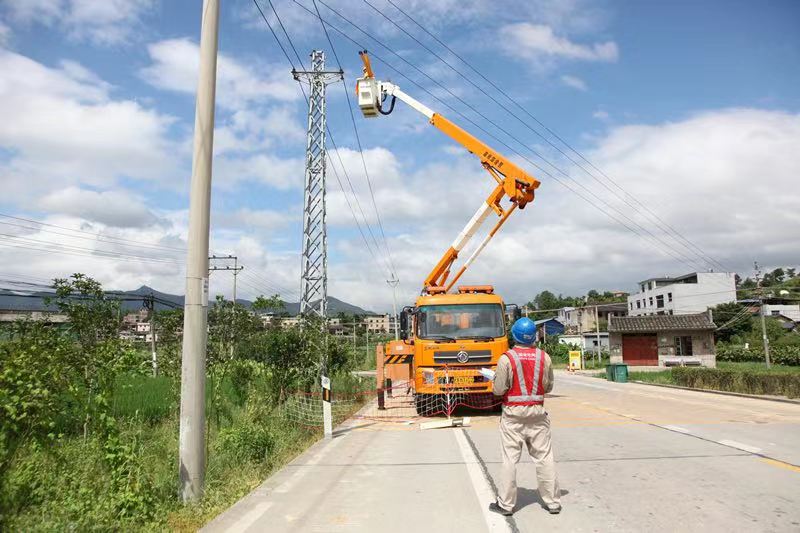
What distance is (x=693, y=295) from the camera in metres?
75.6

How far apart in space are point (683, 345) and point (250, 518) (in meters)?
52.5

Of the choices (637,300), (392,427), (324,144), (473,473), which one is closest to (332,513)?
(473,473)

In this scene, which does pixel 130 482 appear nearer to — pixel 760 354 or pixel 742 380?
pixel 742 380

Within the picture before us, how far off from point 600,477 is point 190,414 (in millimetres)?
4660

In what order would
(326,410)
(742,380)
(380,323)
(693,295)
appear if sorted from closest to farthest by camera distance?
1. (326,410)
2. (742,380)
3. (693,295)
4. (380,323)

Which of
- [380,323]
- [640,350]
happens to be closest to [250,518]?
[640,350]

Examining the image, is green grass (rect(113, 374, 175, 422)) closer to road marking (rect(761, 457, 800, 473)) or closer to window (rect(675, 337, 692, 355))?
road marking (rect(761, 457, 800, 473))

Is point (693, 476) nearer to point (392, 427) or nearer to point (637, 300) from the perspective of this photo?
point (392, 427)

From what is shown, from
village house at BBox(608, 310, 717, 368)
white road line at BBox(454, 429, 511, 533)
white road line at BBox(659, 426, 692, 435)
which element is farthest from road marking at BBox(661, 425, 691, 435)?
village house at BBox(608, 310, 717, 368)

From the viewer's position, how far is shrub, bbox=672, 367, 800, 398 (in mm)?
17406

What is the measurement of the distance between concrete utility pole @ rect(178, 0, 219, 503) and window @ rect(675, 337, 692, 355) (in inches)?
2039

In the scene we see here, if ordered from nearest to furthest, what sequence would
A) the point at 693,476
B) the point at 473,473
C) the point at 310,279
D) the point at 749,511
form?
1. the point at 749,511
2. the point at 693,476
3. the point at 473,473
4. the point at 310,279

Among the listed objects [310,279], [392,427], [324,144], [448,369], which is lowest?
[392,427]

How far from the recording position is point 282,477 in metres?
7.02
